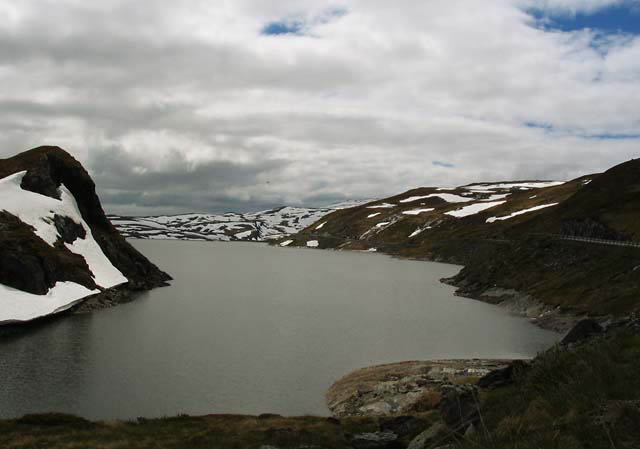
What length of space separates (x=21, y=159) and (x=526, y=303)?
117523 millimetres

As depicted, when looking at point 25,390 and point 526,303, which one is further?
point 526,303

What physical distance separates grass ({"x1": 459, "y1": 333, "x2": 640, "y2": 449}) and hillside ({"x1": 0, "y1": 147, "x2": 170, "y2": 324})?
68686 millimetres

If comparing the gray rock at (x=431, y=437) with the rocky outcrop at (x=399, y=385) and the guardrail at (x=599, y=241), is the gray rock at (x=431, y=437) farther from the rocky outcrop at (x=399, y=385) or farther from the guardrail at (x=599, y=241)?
the guardrail at (x=599, y=241)

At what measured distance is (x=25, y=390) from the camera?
41094 millimetres

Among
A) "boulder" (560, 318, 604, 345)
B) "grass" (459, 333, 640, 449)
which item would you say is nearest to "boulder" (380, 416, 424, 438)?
"grass" (459, 333, 640, 449)

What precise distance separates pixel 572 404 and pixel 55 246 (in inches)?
3924

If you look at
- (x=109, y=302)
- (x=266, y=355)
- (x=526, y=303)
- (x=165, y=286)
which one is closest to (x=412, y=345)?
(x=266, y=355)

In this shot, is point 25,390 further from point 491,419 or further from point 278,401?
point 491,419

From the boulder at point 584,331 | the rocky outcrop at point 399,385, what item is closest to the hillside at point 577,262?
the rocky outcrop at point 399,385

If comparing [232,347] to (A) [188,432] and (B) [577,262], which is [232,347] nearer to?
(A) [188,432]

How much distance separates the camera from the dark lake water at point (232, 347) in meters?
39.9

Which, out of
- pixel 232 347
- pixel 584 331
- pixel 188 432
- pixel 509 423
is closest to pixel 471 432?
pixel 509 423

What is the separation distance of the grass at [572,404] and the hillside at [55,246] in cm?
6869

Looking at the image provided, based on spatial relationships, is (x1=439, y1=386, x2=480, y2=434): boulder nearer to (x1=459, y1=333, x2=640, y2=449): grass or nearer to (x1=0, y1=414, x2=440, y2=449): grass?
A: (x1=459, y1=333, x2=640, y2=449): grass
